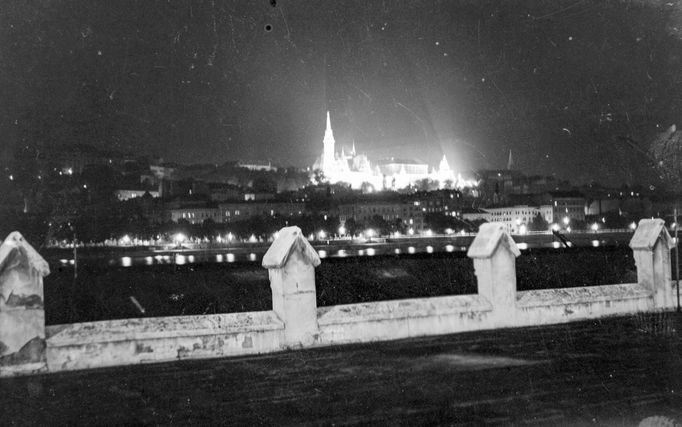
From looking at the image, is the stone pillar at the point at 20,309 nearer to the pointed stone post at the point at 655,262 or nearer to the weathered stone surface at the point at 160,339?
the weathered stone surface at the point at 160,339

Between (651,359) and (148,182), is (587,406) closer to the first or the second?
(651,359)

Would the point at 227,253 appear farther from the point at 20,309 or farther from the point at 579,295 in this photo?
the point at 20,309

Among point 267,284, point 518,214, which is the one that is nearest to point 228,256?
point 267,284

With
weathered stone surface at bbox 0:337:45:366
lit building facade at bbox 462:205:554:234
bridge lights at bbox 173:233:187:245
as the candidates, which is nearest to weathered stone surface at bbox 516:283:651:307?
weathered stone surface at bbox 0:337:45:366

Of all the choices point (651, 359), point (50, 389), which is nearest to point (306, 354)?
point (50, 389)

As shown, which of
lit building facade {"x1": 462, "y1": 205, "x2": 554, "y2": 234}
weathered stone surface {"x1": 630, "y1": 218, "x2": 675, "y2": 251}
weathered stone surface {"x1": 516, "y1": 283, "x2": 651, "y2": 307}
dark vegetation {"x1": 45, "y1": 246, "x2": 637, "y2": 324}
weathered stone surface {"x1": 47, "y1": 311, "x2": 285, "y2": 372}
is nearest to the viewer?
weathered stone surface {"x1": 47, "y1": 311, "x2": 285, "y2": 372}

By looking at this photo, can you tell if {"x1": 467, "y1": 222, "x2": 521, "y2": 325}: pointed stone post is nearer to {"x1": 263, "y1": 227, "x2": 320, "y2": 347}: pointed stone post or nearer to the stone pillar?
{"x1": 263, "y1": 227, "x2": 320, "y2": 347}: pointed stone post

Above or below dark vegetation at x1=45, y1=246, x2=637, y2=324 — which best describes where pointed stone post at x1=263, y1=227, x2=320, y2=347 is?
above
